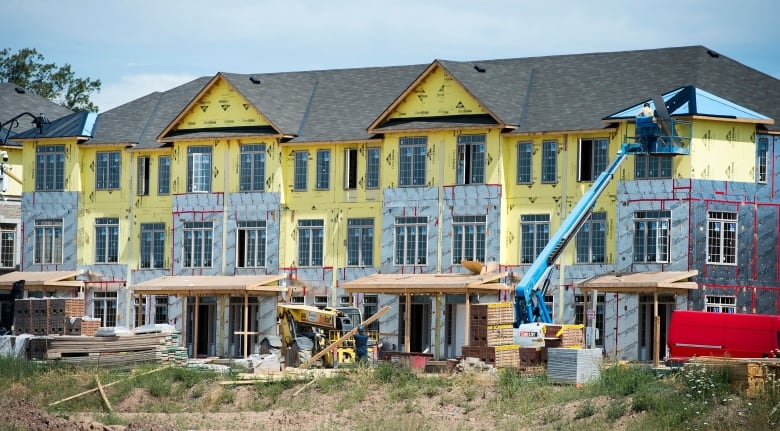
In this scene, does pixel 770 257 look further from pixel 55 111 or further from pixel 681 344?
pixel 55 111

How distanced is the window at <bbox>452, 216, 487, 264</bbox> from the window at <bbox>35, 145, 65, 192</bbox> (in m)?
16.3

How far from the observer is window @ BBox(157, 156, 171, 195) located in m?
61.1

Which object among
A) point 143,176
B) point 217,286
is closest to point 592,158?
point 217,286

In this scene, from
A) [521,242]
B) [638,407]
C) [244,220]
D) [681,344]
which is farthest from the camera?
[244,220]

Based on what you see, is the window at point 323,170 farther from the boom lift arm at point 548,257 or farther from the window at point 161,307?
the boom lift arm at point 548,257

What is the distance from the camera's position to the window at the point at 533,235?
54656mm

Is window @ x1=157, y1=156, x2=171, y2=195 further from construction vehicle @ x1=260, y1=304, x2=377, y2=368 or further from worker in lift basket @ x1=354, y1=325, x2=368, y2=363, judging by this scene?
worker in lift basket @ x1=354, y1=325, x2=368, y2=363

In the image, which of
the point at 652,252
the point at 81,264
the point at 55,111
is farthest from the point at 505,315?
the point at 55,111

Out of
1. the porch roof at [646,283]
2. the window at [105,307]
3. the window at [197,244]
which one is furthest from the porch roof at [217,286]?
the porch roof at [646,283]

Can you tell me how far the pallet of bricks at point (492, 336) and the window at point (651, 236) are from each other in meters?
7.78

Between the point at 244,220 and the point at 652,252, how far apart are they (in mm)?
15252

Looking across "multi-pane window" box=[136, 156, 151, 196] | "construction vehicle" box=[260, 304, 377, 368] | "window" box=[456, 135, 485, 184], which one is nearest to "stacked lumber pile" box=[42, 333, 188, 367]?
"construction vehicle" box=[260, 304, 377, 368]

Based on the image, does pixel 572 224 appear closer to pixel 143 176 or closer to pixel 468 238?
pixel 468 238

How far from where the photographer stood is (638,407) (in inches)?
1469
